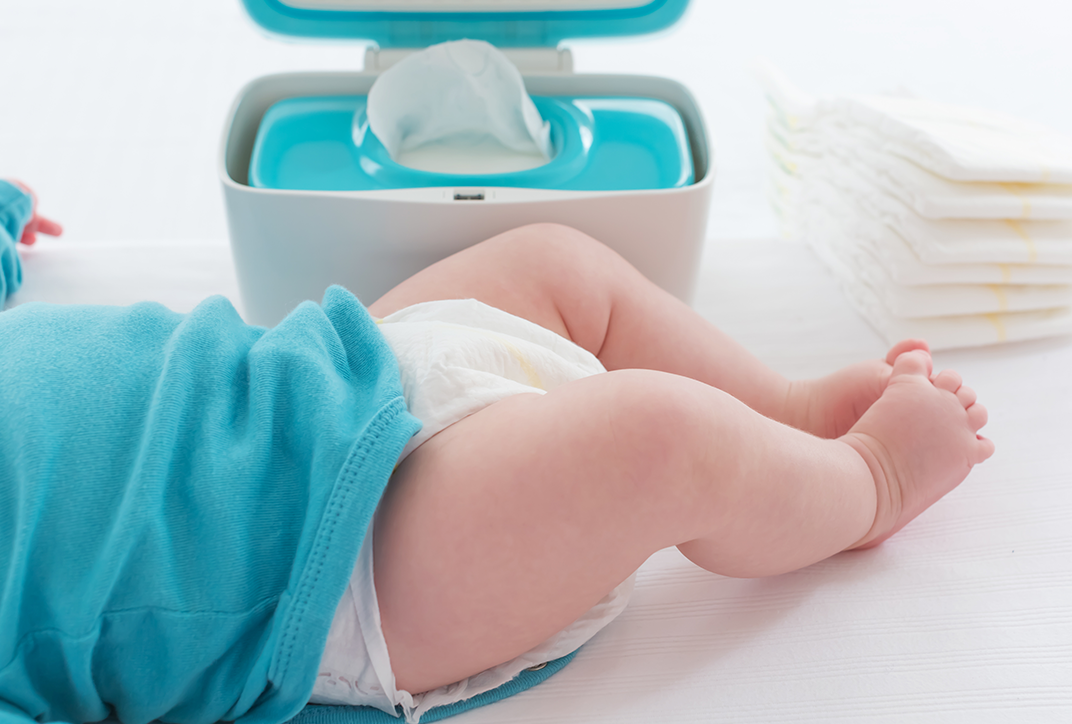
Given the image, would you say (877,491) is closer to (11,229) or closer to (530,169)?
(530,169)

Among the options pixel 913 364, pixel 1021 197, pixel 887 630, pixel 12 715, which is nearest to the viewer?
pixel 12 715

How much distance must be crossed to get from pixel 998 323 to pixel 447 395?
0.60 metres

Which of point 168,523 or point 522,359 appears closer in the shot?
point 168,523

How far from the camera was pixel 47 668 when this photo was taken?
423 millimetres

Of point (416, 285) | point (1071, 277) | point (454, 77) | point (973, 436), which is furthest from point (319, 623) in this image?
point (1071, 277)

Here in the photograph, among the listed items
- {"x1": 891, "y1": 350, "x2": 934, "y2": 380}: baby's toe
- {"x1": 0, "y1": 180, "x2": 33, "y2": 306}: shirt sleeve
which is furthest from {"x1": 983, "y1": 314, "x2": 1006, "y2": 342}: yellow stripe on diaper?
{"x1": 0, "y1": 180, "x2": 33, "y2": 306}: shirt sleeve

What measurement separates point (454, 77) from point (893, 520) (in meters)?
0.56

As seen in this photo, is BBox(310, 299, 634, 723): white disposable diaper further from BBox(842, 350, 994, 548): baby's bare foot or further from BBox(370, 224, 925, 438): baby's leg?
BBox(842, 350, 994, 548): baby's bare foot

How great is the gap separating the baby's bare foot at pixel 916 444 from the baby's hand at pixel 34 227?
88cm

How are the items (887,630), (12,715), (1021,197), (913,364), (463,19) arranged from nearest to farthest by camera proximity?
(12,715)
(887,630)
(913,364)
(1021,197)
(463,19)

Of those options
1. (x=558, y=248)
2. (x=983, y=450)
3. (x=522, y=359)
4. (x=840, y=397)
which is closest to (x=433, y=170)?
(x=558, y=248)

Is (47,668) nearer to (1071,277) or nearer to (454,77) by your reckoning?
(454,77)

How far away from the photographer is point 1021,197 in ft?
2.55

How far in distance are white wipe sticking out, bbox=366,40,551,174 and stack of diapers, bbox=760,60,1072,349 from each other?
1.13 feet
